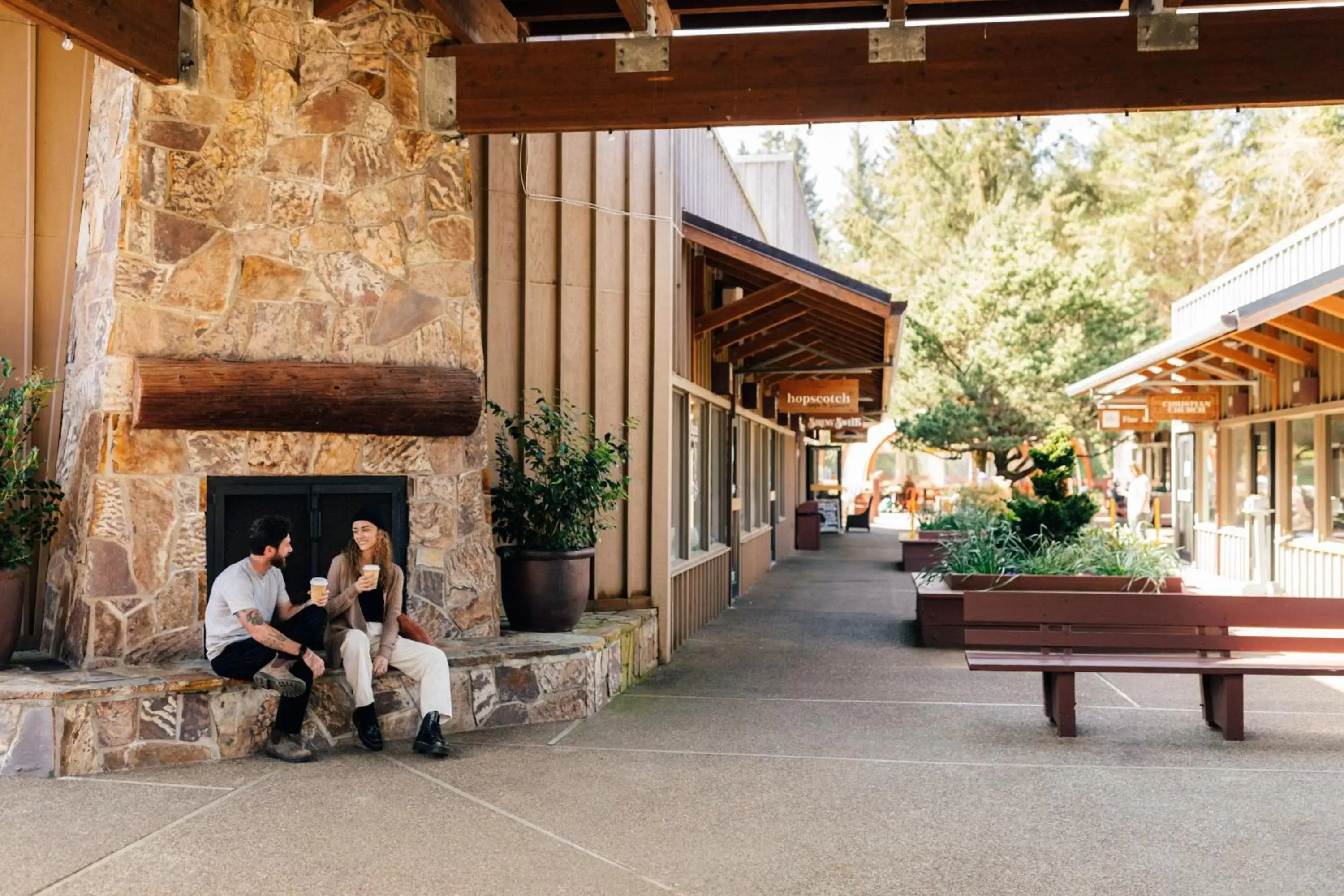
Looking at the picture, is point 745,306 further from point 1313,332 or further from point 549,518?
point 1313,332

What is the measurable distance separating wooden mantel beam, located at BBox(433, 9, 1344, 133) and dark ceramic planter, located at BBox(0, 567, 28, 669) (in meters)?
3.78

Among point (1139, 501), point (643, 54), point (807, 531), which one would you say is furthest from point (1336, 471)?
point (807, 531)

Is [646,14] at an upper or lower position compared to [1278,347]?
upper

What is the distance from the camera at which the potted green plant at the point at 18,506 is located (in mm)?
6656

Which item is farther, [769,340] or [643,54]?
[769,340]

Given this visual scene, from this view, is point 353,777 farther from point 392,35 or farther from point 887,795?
point 392,35

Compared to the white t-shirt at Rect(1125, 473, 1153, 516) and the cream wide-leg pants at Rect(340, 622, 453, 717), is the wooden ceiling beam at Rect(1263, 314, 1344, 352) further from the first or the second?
the white t-shirt at Rect(1125, 473, 1153, 516)

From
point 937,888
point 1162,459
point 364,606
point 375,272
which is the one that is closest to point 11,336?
point 375,272

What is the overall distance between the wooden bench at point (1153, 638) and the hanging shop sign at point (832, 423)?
18084 millimetres

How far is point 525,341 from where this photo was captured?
9.30m

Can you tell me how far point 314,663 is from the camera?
644cm

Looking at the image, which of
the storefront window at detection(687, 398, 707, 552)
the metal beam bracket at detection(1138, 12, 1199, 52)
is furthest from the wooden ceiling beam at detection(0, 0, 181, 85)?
the storefront window at detection(687, 398, 707, 552)

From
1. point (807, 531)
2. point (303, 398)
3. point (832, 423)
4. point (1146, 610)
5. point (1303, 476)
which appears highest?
point (832, 423)

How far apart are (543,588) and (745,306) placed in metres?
4.64
